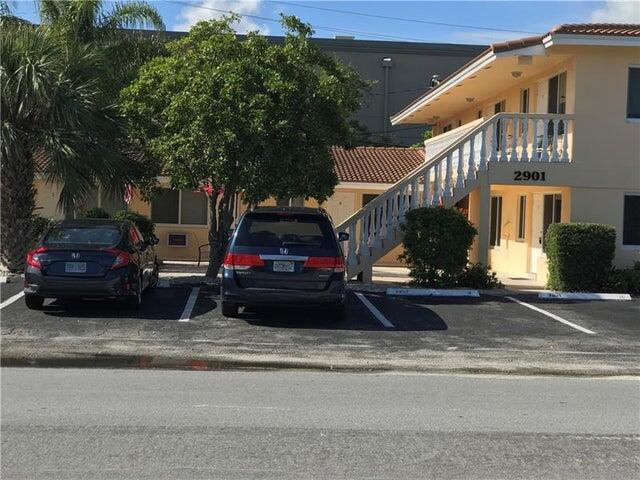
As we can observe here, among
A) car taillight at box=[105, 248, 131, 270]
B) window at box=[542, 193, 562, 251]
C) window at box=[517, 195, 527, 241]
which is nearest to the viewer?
car taillight at box=[105, 248, 131, 270]

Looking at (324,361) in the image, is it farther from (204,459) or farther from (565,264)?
(565,264)

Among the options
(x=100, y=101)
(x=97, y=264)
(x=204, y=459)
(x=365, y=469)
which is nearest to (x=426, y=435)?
(x=365, y=469)

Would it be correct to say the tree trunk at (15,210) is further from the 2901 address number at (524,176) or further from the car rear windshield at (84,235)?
the 2901 address number at (524,176)

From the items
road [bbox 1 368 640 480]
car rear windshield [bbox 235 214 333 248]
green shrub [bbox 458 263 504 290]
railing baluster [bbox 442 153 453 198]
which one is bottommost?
road [bbox 1 368 640 480]

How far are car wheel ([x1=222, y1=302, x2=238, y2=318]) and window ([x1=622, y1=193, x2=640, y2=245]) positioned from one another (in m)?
9.90

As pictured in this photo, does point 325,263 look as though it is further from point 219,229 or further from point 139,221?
point 139,221

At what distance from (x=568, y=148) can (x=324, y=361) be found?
9.88 m

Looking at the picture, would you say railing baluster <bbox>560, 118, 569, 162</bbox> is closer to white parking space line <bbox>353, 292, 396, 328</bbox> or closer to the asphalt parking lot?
the asphalt parking lot

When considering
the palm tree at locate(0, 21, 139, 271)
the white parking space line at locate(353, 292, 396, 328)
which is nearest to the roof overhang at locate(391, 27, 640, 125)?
the white parking space line at locate(353, 292, 396, 328)

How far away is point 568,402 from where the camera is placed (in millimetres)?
7688

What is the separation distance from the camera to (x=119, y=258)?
39.2 ft

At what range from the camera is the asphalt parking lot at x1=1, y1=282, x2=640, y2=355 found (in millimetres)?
10914

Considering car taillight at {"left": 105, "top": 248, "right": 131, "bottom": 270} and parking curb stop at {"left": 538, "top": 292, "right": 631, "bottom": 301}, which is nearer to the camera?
car taillight at {"left": 105, "top": 248, "right": 131, "bottom": 270}

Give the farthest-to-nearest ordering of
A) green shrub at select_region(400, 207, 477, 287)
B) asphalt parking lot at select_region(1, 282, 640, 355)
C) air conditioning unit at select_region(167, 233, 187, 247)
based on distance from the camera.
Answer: air conditioning unit at select_region(167, 233, 187, 247)
green shrub at select_region(400, 207, 477, 287)
asphalt parking lot at select_region(1, 282, 640, 355)
